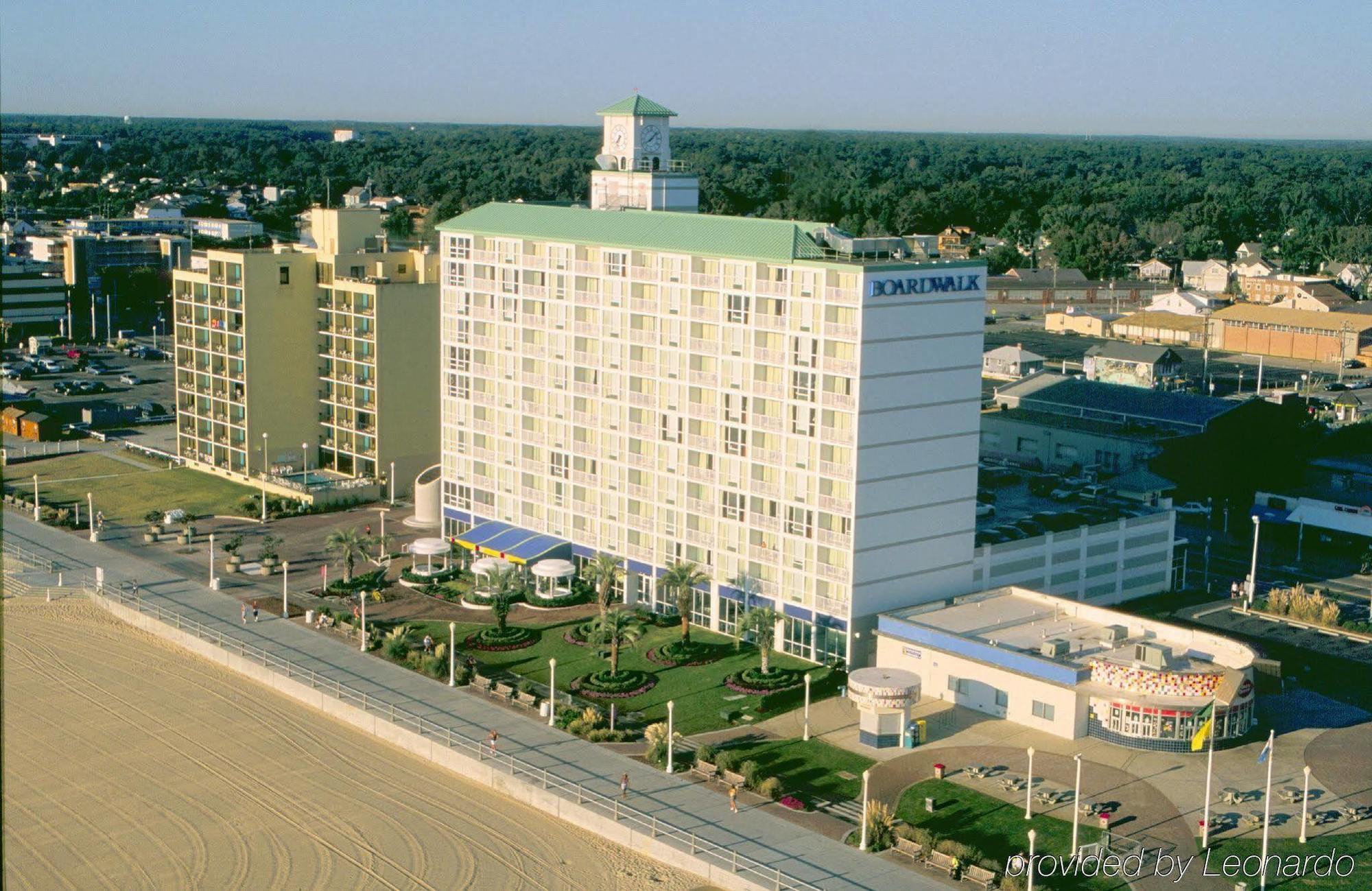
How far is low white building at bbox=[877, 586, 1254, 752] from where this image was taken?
56500mm

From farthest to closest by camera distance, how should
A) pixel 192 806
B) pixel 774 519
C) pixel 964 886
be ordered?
pixel 774 519 → pixel 192 806 → pixel 964 886

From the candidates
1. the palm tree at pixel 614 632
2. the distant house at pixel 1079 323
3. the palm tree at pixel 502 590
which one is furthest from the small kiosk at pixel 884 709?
the distant house at pixel 1079 323

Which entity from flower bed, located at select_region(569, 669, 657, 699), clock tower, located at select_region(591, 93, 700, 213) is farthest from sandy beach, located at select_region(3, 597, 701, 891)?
clock tower, located at select_region(591, 93, 700, 213)

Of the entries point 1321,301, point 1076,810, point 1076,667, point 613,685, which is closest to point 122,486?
point 613,685

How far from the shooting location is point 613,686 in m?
62.1

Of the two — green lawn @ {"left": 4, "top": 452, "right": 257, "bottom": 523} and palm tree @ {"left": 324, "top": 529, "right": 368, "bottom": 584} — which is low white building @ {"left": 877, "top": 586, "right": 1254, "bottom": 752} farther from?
green lawn @ {"left": 4, "top": 452, "right": 257, "bottom": 523}

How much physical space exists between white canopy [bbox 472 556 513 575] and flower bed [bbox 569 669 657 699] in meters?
11.6

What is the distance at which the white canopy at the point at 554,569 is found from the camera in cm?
7494

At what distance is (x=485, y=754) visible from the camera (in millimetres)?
54969

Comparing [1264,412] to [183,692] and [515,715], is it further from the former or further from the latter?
[183,692]

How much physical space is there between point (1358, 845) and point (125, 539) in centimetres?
6998

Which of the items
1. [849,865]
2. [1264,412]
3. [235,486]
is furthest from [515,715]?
[1264,412]

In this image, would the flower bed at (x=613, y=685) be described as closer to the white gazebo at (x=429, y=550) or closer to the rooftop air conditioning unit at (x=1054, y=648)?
the rooftop air conditioning unit at (x=1054, y=648)

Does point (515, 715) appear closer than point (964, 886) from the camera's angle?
No
